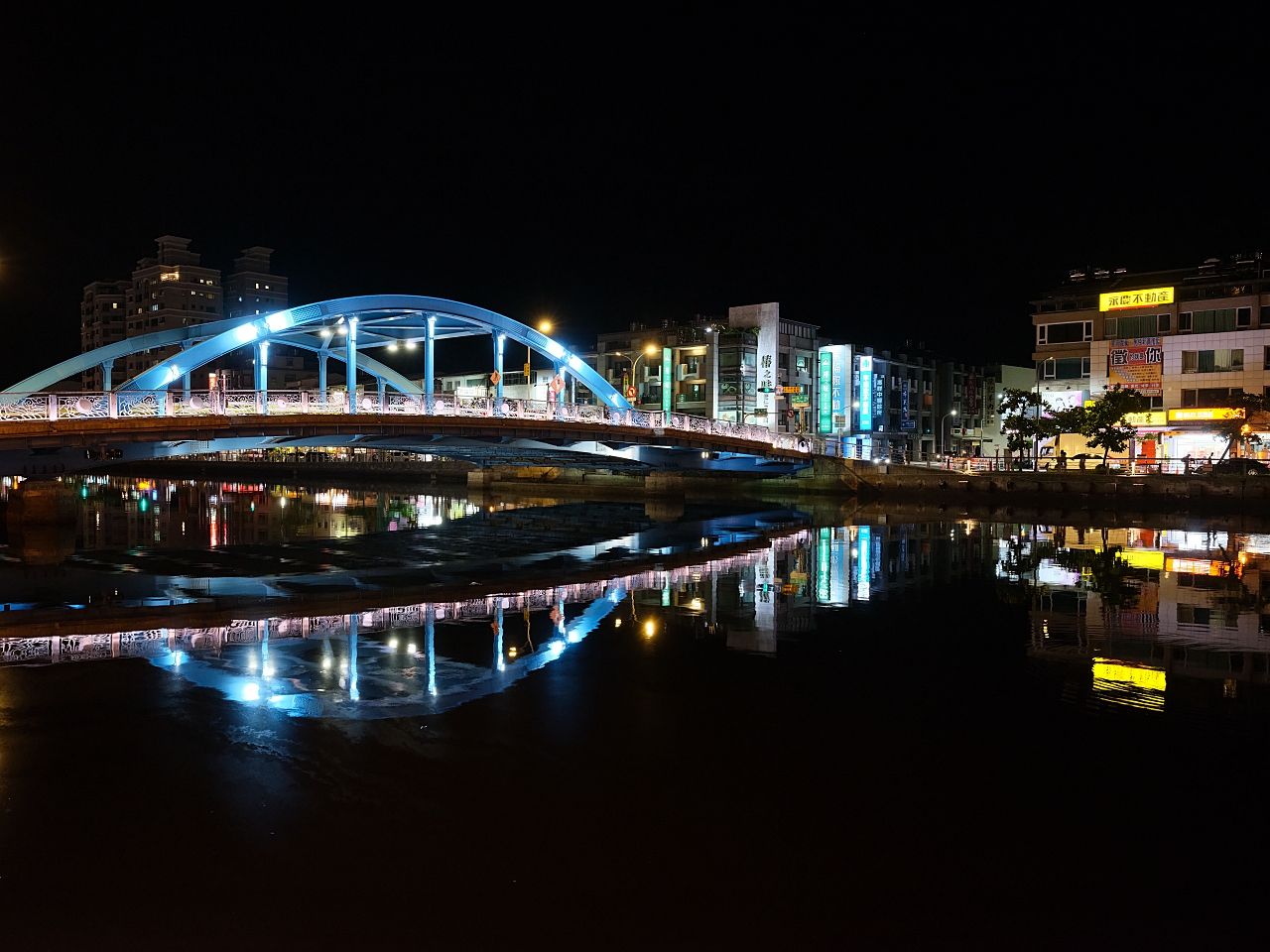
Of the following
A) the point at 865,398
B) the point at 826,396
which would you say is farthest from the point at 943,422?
the point at 826,396

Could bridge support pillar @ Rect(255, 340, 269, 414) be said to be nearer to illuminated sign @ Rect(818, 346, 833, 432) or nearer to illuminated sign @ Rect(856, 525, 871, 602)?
→ illuminated sign @ Rect(856, 525, 871, 602)

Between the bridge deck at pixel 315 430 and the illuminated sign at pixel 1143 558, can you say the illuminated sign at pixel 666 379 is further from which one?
the illuminated sign at pixel 1143 558

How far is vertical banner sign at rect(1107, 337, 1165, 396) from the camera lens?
5500cm

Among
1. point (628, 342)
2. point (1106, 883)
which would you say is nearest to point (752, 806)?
point (1106, 883)

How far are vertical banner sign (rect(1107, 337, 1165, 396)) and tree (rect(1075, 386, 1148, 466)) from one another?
455 centimetres

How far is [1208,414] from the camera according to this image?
52.2 meters

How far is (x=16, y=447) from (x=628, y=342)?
5503 centimetres

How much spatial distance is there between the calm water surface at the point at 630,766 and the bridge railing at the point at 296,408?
7.67m

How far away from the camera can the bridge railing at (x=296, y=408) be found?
26.4 m

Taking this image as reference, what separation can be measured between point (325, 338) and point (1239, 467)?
4314 centimetres

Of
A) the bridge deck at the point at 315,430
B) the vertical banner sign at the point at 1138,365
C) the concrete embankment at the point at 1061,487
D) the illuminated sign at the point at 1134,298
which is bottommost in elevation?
the concrete embankment at the point at 1061,487

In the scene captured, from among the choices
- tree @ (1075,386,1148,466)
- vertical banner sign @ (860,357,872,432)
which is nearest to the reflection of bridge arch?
tree @ (1075,386,1148,466)

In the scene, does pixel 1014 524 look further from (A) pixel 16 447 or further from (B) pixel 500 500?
(A) pixel 16 447

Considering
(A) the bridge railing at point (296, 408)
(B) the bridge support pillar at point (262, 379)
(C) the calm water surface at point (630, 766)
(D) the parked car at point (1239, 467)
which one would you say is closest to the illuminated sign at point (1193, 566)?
(C) the calm water surface at point (630, 766)
